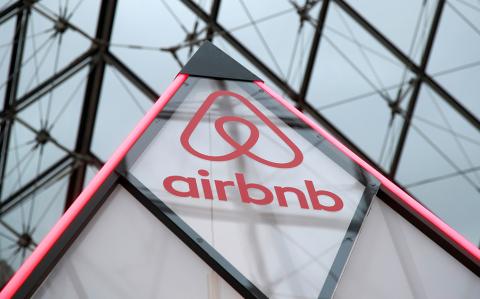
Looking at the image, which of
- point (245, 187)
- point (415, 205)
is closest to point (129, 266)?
point (245, 187)

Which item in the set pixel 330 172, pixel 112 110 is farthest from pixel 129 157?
pixel 112 110

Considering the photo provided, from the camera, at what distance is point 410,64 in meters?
15.3

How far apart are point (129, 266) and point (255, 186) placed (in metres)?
0.98

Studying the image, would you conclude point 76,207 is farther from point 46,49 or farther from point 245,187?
point 46,49

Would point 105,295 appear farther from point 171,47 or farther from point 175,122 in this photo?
point 171,47

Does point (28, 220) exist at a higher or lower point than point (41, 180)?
lower

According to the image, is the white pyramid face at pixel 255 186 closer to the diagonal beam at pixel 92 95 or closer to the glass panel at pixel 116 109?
the diagonal beam at pixel 92 95

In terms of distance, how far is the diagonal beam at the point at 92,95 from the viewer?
1591cm

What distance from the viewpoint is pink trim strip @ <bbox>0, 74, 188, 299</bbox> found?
11.0 feet

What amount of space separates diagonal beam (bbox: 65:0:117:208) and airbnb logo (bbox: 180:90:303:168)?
1160cm

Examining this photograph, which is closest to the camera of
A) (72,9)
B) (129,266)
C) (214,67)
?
(129,266)

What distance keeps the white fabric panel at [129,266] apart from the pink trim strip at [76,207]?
109 mm

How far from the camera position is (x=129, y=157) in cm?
417

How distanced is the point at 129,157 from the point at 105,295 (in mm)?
944
